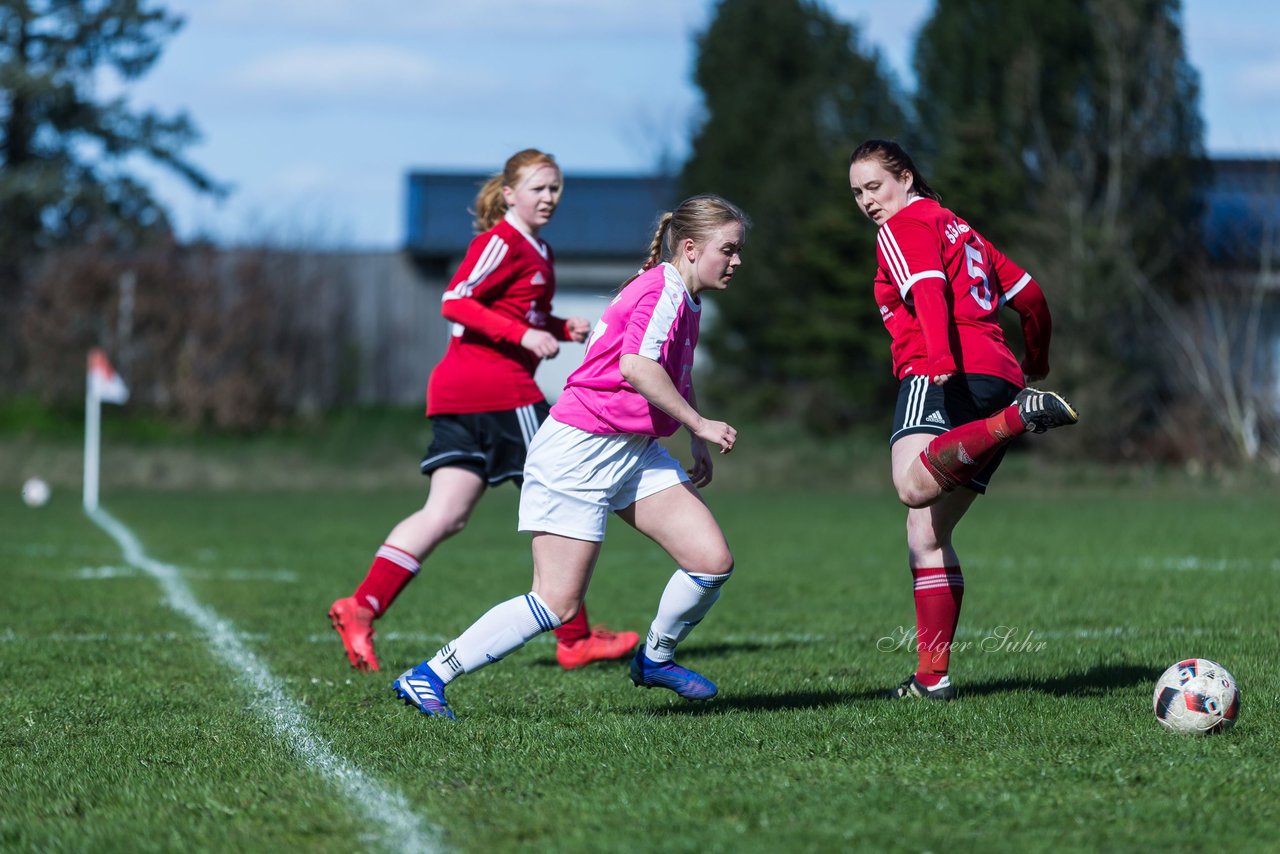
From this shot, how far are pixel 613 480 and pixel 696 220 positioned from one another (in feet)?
2.88

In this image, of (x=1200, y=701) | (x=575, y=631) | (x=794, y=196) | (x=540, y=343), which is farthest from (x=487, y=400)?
(x=794, y=196)

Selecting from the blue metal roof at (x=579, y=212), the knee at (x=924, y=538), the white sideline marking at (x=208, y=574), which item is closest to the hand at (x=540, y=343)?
the knee at (x=924, y=538)

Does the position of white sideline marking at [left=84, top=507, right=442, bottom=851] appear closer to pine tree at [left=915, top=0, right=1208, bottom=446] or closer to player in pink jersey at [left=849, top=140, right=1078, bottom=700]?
player in pink jersey at [left=849, top=140, right=1078, bottom=700]

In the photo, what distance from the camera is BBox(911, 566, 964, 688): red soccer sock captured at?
523 centimetres

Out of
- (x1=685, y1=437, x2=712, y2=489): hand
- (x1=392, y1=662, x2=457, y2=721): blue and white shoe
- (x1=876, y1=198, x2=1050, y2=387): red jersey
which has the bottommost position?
(x1=392, y1=662, x2=457, y2=721): blue and white shoe

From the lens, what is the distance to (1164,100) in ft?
64.2

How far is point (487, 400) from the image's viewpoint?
6332 millimetres

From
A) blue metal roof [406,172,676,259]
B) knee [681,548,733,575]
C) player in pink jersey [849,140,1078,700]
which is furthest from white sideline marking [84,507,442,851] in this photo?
blue metal roof [406,172,676,259]

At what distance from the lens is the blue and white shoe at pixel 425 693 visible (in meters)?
4.89

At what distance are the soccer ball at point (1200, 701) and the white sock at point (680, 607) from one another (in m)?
1.39

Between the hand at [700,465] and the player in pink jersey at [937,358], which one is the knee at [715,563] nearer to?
the hand at [700,465]

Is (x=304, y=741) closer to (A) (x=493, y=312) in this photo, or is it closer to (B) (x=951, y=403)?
(A) (x=493, y=312)

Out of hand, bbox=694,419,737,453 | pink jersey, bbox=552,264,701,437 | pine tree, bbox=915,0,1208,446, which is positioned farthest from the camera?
pine tree, bbox=915,0,1208,446

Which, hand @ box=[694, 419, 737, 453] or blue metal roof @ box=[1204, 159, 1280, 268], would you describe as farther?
blue metal roof @ box=[1204, 159, 1280, 268]
